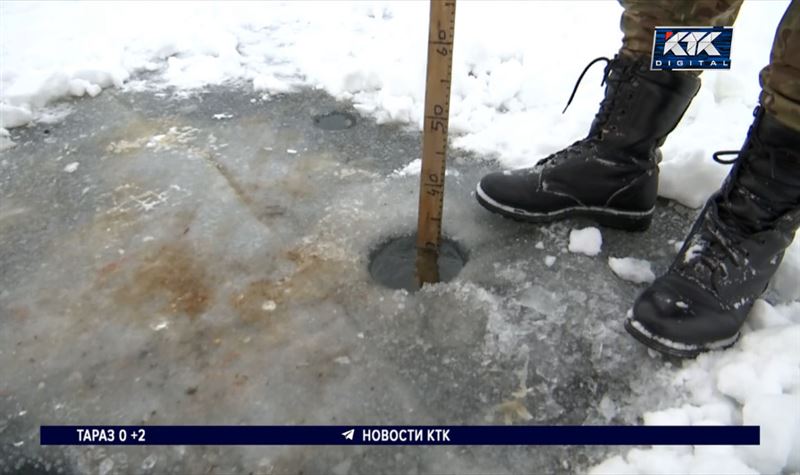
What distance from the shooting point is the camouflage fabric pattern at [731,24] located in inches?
54.2

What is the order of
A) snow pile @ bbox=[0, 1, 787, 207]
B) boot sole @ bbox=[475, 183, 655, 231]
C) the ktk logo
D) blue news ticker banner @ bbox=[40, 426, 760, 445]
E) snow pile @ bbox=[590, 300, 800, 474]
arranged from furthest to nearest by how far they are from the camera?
snow pile @ bbox=[0, 1, 787, 207] < boot sole @ bbox=[475, 183, 655, 231] < the ktk logo < blue news ticker banner @ bbox=[40, 426, 760, 445] < snow pile @ bbox=[590, 300, 800, 474]

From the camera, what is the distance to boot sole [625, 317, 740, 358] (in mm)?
1461

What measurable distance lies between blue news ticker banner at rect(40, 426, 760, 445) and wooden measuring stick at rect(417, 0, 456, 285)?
1.76 ft

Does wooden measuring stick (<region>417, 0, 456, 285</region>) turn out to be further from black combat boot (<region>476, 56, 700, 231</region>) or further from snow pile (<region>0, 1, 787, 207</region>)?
snow pile (<region>0, 1, 787, 207</region>)

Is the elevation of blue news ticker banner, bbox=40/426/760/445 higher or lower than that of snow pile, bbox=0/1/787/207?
lower

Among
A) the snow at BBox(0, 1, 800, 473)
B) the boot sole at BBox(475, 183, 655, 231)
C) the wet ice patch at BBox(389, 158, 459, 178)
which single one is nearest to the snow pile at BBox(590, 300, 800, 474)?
the snow at BBox(0, 1, 800, 473)

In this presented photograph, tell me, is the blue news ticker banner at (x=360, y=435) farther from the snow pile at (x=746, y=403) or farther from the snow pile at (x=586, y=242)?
the snow pile at (x=586, y=242)

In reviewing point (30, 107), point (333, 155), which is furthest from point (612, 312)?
point (30, 107)

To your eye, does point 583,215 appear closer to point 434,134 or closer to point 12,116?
point 434,134

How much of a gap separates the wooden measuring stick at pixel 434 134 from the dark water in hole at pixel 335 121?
0.89m

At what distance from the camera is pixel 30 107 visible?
267cm

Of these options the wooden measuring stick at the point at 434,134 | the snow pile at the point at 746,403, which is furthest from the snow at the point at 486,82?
the wooden measuring stick at the point at 434,134

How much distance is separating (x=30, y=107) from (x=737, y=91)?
3.12m

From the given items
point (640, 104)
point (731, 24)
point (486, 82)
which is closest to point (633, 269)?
point (640, 104)
